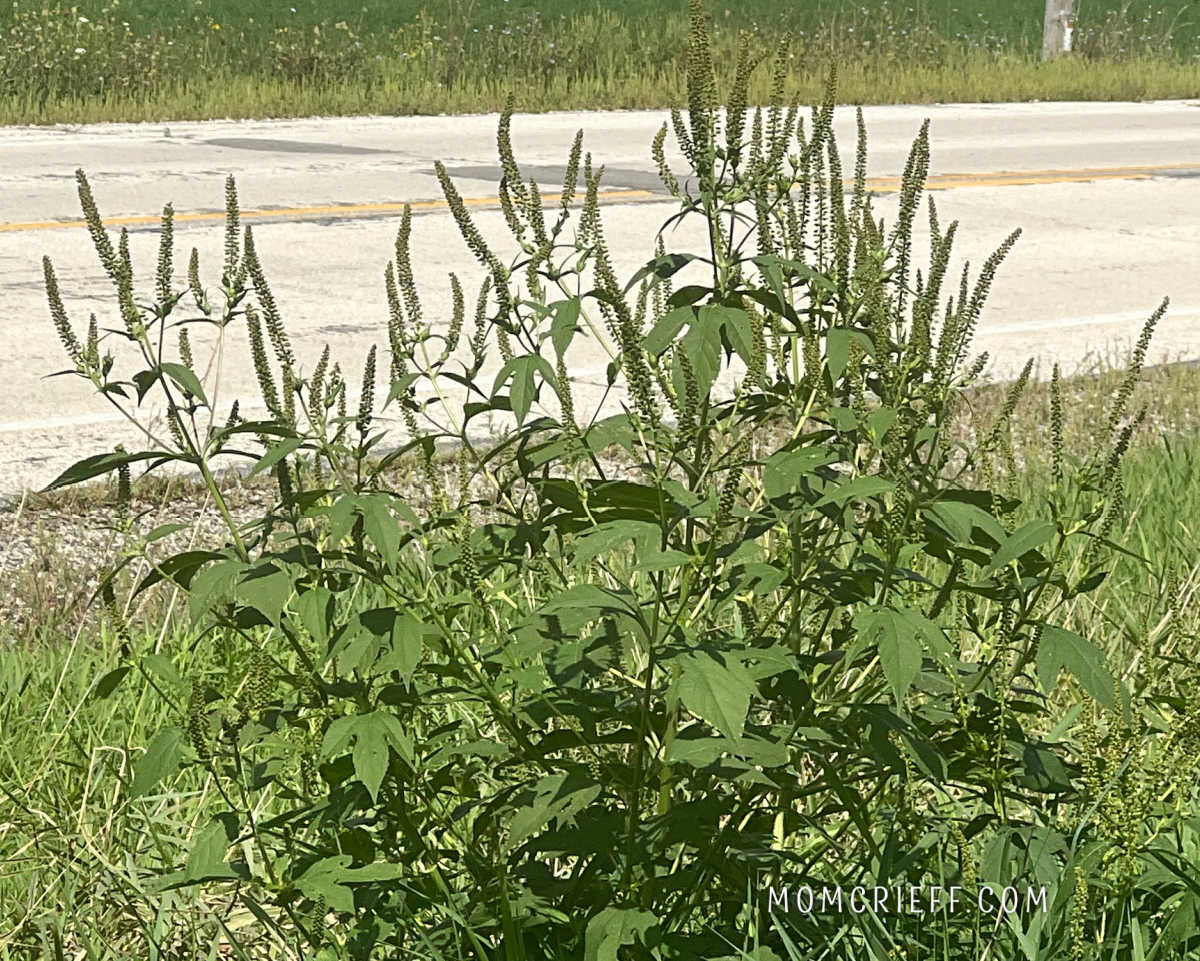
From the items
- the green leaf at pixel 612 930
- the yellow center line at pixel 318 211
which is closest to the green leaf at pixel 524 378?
the green leaf at pixel 612 930

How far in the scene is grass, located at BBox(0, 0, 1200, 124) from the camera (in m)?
17.1

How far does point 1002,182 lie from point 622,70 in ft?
23.0

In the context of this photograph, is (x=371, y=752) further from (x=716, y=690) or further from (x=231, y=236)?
(x=231, y=236)

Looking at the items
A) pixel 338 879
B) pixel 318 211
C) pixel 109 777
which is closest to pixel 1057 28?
pixel 318 211

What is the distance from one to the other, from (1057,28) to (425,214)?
14.3 m

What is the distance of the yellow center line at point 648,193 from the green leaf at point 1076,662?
673 centimetres

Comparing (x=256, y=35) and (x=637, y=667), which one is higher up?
(x=256, y=35)

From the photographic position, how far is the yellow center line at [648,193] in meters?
11.0

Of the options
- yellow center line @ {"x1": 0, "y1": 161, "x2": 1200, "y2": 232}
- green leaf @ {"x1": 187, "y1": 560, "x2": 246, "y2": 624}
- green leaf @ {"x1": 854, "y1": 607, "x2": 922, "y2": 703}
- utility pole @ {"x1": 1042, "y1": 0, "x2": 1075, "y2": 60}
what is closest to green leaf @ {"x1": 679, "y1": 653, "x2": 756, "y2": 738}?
green leaf @ {"x1": 854, "y1": 607, "x2": 922, "y2": 703}

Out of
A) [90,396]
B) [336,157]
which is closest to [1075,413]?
[90,396]

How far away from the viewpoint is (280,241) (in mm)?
10484

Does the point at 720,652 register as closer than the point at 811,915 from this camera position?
Yes

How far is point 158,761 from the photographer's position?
231 centimetres

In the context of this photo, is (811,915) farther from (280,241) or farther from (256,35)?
(256,35)
